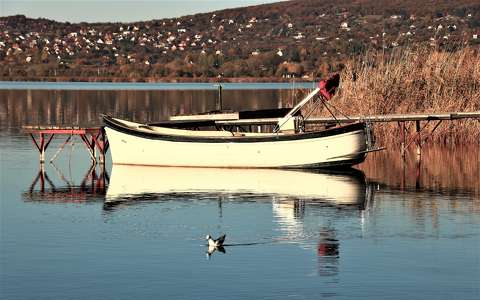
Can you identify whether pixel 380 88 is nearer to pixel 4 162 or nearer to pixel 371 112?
pixel 371 112

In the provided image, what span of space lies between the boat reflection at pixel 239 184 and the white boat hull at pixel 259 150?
1.26 feet

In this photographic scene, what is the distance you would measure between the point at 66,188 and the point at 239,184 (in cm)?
538

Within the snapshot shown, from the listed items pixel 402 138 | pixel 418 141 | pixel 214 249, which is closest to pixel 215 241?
pixel 214 249

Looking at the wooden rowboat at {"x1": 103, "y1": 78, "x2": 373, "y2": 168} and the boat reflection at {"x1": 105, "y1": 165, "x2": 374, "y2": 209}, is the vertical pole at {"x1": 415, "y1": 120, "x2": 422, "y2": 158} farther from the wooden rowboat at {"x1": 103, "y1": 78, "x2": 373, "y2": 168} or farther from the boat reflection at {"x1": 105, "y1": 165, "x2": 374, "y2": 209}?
the boat reflection at {"x1": 105, "y1": 165, "x2": 374, "y2": 209}

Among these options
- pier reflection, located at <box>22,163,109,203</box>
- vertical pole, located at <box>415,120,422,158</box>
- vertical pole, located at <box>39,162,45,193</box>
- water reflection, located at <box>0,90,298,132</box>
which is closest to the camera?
pier reflection, located at <box>22,163,109,203</box>

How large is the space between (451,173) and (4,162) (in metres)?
16.5

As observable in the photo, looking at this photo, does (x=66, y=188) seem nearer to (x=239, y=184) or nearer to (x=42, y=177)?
(x=42, y=177)

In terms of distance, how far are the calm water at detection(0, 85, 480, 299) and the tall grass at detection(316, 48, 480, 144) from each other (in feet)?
16.5

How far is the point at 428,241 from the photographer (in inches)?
1156

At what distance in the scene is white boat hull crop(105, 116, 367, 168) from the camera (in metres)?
44.5

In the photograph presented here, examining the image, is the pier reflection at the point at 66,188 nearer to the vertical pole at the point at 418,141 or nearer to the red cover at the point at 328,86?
the red cover at the point at 328,86

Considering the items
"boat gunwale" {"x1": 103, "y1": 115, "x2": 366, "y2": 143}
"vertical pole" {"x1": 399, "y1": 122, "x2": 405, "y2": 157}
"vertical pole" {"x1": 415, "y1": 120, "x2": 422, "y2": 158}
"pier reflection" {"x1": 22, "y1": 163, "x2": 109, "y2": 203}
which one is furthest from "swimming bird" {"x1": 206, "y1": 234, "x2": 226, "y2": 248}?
"vertical pole" {"x1": 399, "y1": 122, "x2": 405, "y2": 157}

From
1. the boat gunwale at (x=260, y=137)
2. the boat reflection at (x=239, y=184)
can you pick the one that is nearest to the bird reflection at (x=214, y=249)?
the boat reflection at (x=239, y=184)

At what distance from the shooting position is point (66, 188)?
40.7m
